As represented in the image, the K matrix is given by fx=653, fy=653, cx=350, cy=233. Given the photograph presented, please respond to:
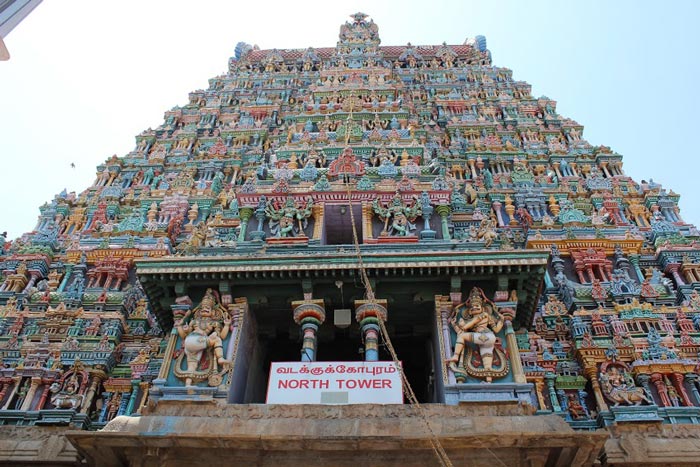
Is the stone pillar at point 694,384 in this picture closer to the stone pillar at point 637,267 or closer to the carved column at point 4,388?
the stone pillar at point 637,267

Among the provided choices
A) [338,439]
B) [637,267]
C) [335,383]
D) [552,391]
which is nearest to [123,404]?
[335,383]

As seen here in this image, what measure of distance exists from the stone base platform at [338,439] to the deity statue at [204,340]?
1.59m

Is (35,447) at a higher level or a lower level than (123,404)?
lower

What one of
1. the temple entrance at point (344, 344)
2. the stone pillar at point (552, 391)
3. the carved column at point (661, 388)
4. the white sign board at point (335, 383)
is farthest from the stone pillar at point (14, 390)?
the carved column at point (661, 388)

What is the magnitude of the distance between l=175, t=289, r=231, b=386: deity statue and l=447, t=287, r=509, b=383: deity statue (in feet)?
14.2

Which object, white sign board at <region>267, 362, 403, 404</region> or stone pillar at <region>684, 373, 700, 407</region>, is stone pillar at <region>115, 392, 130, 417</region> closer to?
white sign board at <region>267, 362, 403, 404</region>

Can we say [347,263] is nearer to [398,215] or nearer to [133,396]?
[398,215]

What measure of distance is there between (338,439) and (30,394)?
25.7 feet

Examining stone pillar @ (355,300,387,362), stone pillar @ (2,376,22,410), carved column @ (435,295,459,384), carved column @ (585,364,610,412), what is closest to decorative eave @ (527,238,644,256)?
carved column @ (585,364,610,412)

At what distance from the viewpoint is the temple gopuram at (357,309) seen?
10.3m

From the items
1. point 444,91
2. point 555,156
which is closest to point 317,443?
point 555,156

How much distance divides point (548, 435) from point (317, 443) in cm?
346

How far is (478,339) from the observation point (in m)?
12.2

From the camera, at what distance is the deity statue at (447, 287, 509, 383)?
11895mm
